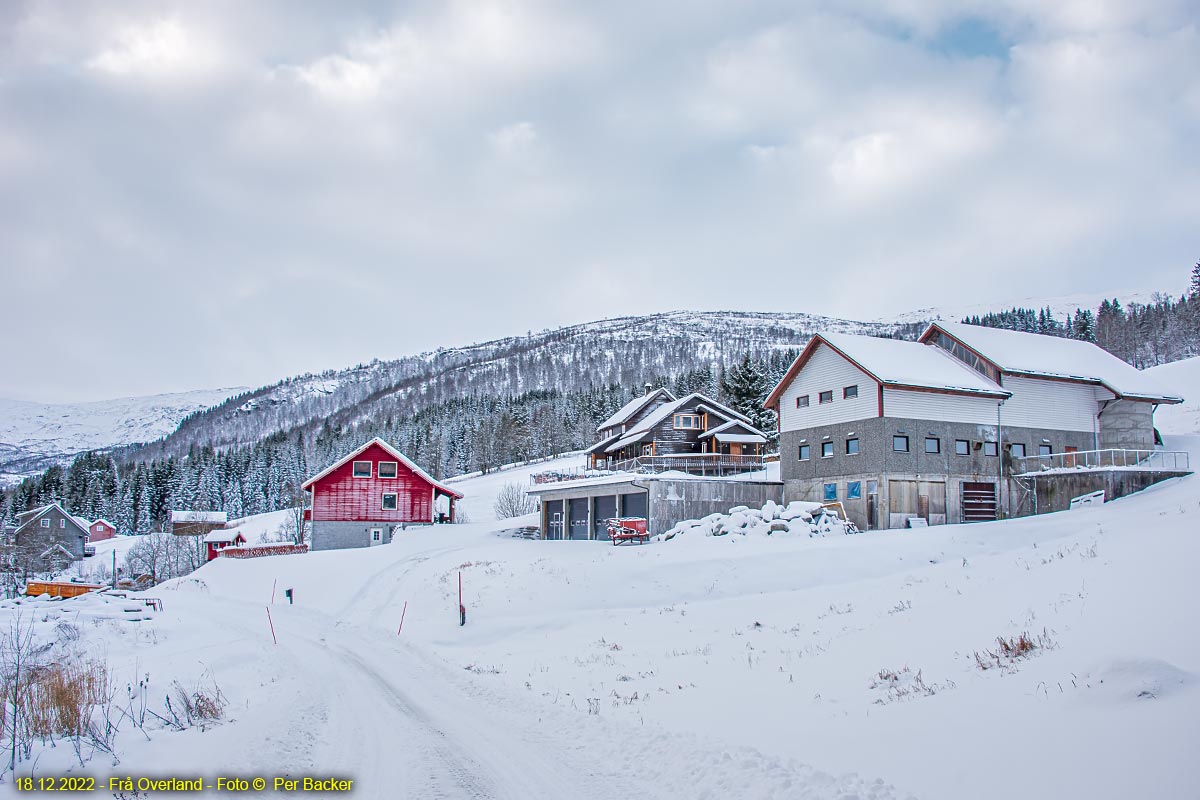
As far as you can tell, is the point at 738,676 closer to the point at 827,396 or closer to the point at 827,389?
the point at 827,396

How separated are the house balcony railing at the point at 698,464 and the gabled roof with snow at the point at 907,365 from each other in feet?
23.6

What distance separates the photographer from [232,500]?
118 m

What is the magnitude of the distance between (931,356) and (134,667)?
3764 centimetres

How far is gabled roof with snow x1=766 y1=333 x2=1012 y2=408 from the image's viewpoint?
117 ft

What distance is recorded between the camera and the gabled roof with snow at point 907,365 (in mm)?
35688

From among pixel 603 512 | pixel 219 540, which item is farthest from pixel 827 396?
pixel 219 540

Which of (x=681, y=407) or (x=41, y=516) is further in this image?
(x=41, y=516)

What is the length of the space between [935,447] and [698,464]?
48.7ft

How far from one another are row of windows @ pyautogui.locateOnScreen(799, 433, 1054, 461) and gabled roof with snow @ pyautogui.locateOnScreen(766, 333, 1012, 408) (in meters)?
2.48

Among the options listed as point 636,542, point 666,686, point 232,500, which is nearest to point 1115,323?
point 636,542

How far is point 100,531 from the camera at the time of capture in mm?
105688

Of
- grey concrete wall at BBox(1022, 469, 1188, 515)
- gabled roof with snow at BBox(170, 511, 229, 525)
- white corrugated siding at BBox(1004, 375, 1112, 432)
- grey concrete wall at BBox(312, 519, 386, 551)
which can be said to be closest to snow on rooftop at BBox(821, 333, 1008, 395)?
white corrugated siding at BBox(1004, 375, 1112, 432)

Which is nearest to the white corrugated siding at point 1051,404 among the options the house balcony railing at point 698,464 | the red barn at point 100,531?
the house balcony railing at point 698,464

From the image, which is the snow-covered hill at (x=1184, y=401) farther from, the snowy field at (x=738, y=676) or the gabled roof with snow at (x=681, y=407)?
the gabled roof with snow at (x=681, y=407)
